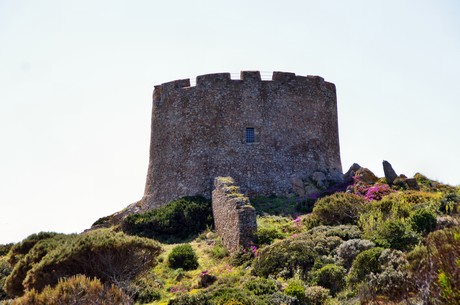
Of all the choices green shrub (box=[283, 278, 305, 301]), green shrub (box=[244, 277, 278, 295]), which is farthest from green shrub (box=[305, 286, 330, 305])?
green shrub (box=[244, 277, 278, 295])

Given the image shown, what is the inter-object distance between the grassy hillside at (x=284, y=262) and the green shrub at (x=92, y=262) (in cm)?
3

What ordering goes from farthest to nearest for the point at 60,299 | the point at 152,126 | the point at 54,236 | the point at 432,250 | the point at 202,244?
the point at 152,126, the point at 202,244, the point at 54,236, the point at 60,299, the point at 432,250

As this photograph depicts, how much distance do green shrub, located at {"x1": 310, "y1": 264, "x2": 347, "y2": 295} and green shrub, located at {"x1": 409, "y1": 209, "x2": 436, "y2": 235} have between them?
2932mm

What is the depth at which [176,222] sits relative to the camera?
96.8ft

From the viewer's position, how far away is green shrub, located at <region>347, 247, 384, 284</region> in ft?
52.9

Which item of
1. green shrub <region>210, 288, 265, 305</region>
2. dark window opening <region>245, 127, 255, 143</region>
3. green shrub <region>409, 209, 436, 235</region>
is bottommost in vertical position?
green shrub <region>210, 288, 265, 305</region>

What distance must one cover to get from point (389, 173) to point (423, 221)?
1169 centimetres

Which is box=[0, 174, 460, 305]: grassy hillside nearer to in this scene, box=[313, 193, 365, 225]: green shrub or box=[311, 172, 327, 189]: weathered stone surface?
box=[313, 193, 365, 225]: green shrub

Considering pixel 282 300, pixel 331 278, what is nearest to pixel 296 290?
pixel 282 300

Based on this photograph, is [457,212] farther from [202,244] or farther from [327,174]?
[327,174]

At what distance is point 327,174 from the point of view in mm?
33719

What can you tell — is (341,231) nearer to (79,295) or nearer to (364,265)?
(364,265)

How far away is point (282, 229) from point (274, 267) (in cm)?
574

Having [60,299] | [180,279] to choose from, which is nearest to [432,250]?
[60,299]
